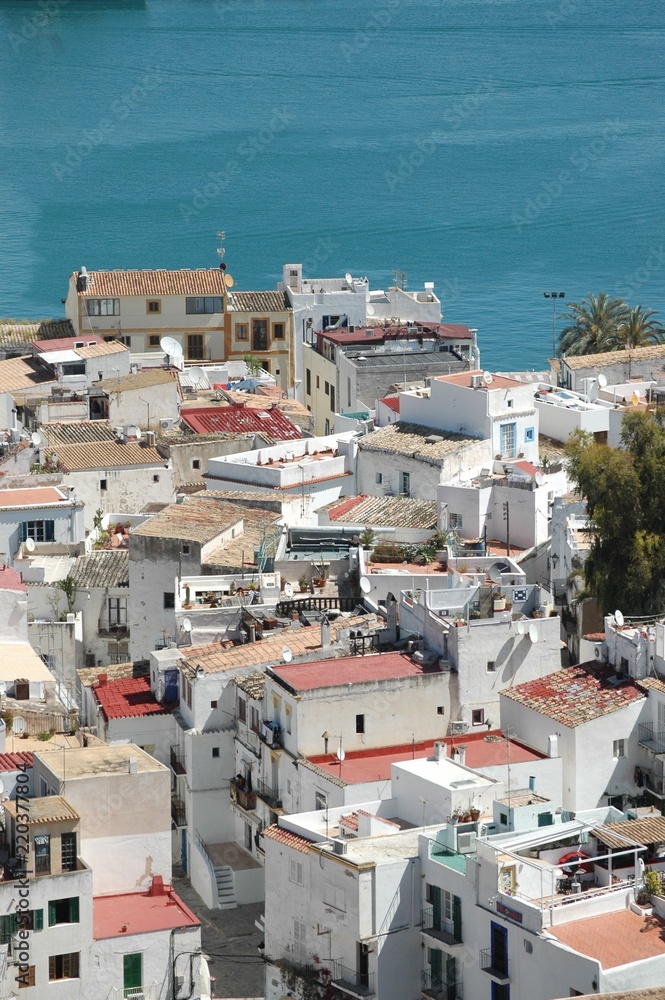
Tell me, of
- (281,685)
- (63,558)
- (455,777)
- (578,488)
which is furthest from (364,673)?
(63,558)

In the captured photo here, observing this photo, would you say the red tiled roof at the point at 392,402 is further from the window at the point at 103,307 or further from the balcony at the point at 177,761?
the balcony at the point at 177,761

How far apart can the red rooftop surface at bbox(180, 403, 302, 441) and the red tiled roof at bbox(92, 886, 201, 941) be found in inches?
1205

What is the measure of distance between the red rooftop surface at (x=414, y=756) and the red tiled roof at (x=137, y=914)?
14.9ft

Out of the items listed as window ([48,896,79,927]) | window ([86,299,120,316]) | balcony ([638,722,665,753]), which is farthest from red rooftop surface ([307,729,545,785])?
window ([86,299,120,316])

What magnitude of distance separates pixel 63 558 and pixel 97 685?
9.83 metres

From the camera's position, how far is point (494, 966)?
31109mm

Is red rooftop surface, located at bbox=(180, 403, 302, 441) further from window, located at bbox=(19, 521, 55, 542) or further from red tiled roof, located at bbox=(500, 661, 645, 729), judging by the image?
red tiled roof, located at bbox=(500, 661, 645, 729)

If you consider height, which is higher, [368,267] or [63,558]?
[368,267]

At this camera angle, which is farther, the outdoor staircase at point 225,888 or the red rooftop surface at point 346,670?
the outdoor staircase at point 225,888

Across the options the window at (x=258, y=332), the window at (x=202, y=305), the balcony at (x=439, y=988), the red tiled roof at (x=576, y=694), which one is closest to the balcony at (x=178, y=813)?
the red tiled roof at (x=576, y=694)

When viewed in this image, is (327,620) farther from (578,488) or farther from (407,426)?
(407,426)

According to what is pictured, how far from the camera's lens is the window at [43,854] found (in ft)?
105

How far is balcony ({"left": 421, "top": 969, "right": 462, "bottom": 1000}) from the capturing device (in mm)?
32438

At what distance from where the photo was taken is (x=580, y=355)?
74.8m
